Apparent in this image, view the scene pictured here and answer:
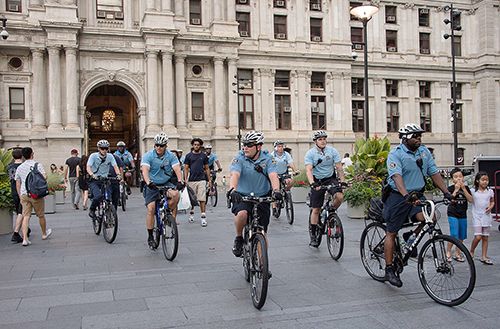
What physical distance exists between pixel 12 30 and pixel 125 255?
2510 cm

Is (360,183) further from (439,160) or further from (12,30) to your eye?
(439,160)

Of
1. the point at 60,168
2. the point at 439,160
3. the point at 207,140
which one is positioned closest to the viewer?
the point at 60,168

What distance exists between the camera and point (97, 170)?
34.2 feet

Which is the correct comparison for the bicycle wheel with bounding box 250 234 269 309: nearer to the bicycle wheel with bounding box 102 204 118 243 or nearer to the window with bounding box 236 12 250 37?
the bicycle wheel with bounding box 102 204 118 243

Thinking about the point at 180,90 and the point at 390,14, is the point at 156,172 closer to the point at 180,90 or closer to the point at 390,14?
the point at 180,90

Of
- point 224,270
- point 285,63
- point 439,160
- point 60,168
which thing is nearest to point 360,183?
point 224,270

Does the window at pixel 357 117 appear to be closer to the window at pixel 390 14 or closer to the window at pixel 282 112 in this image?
the window at pixel 282 112

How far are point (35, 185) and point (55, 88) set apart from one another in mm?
21205

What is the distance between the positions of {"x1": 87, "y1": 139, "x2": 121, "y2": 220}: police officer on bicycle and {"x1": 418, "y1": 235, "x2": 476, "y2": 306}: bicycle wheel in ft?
22.5

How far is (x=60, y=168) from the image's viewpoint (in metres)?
26.5

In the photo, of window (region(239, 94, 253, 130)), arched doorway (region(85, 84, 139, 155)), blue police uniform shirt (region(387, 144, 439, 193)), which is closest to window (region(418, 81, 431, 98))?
window (region(239, 94, 253, 130))

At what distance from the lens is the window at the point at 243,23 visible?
3431 centimetres

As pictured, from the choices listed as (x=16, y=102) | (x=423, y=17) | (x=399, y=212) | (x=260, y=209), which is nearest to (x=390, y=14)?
(x=423, y=17)

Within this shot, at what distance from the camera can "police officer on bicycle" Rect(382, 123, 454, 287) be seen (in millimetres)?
5652
